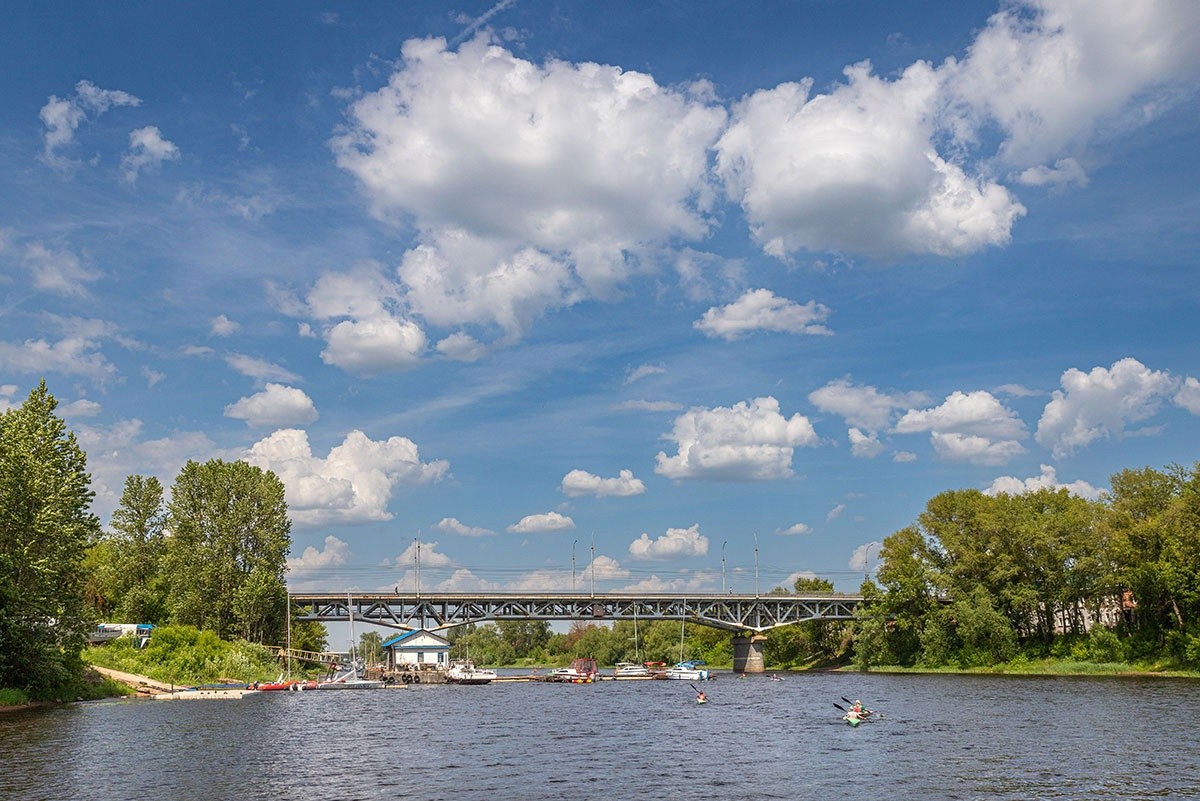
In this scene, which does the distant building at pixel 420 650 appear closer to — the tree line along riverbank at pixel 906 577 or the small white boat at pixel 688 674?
the tree line along riverbank at pixel 906 577

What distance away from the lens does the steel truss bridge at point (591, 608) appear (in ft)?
504

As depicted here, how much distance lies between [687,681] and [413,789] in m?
109

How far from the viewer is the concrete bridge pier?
571 ft

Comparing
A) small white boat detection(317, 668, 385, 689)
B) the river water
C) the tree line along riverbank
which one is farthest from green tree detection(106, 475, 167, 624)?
the river water

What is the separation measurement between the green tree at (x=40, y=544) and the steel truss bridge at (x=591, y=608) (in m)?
76.0

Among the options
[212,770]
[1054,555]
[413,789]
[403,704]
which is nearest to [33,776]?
[212,770]

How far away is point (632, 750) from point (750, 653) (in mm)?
128203

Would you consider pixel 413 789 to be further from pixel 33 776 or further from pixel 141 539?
pixel 141 539

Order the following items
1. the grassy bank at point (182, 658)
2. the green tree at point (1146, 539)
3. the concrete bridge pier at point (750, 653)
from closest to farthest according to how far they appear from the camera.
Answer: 1. the green tree at point (1146, 539)
2. the grassy bank at point (182, 658)
3. the concrete bridge pier at point (750, 653)

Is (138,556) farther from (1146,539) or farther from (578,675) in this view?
(1146,539)

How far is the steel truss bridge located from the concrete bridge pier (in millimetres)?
1783

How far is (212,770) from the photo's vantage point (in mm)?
43938

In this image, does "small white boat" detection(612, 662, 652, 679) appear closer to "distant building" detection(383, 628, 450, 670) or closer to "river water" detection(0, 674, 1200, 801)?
"distant building" detection(383, 628, 450, 670)

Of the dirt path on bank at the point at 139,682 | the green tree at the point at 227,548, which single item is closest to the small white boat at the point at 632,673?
the green tree at the point at 227,548
